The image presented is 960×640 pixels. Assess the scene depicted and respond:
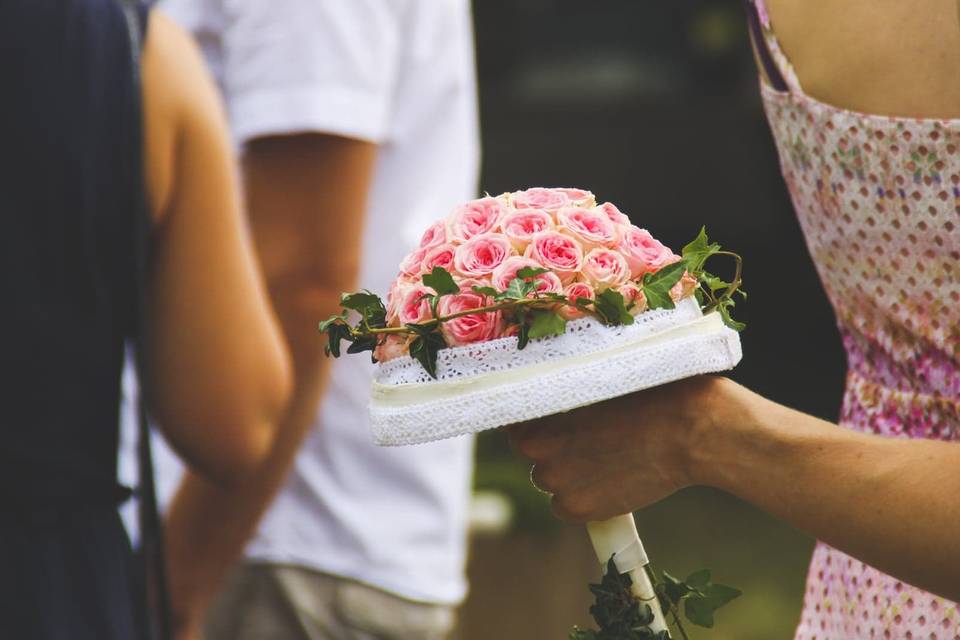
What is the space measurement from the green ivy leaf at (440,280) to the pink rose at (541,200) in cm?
15

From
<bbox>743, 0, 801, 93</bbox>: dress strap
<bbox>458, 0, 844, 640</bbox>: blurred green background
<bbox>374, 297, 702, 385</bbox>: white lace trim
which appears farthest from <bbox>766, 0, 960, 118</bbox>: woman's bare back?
<bbox>458, 0, 844, 640</bbox>: blurred green background

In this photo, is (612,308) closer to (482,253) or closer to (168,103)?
(482,253)

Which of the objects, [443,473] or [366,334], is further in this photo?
[443,473]

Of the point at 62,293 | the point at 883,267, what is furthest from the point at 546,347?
the point at 62,293

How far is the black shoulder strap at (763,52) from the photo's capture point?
60.9 inches

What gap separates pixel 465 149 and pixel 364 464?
67 centimetres

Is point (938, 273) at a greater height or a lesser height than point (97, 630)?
greater

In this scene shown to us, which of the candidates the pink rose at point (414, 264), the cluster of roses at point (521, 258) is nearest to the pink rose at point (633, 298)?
the cluster of roses at point (521, 258)

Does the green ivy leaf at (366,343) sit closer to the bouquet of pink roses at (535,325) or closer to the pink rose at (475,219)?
the bouquet of pink roses at (535,325)

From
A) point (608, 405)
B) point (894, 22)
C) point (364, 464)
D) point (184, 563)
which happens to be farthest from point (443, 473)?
point (894, 22)

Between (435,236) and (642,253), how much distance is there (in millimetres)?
218

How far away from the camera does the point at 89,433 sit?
6.22ft

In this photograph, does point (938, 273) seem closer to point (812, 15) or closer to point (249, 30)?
point (812, 15)

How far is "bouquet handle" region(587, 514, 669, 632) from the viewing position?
142 centimetres
